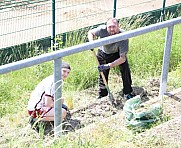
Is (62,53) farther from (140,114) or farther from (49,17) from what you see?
(49,17)

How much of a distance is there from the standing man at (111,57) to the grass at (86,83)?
348 millimetres

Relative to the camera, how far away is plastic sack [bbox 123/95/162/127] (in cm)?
478

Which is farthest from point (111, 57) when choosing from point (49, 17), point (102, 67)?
point (49, 17)

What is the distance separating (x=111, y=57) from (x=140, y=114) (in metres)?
2.21

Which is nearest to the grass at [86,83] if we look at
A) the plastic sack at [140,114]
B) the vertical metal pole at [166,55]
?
the plastic sack at [140,114]

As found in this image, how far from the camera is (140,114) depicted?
483cm

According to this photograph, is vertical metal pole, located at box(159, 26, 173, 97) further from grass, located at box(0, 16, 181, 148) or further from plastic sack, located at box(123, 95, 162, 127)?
grass, located at box(0, 16, 181, 148)

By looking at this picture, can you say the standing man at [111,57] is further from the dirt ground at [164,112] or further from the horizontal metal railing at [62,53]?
the horizontal metal railing at [62,53]

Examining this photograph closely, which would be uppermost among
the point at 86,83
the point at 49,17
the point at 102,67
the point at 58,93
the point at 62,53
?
the point at 62,53

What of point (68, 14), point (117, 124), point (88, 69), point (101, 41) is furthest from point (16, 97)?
point (68, 14)

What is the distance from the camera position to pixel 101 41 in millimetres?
4484

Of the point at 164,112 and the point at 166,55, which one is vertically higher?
the point at 166,55

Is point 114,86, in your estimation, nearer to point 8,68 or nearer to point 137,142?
point 137,142

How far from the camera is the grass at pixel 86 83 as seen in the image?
13.9 feet
